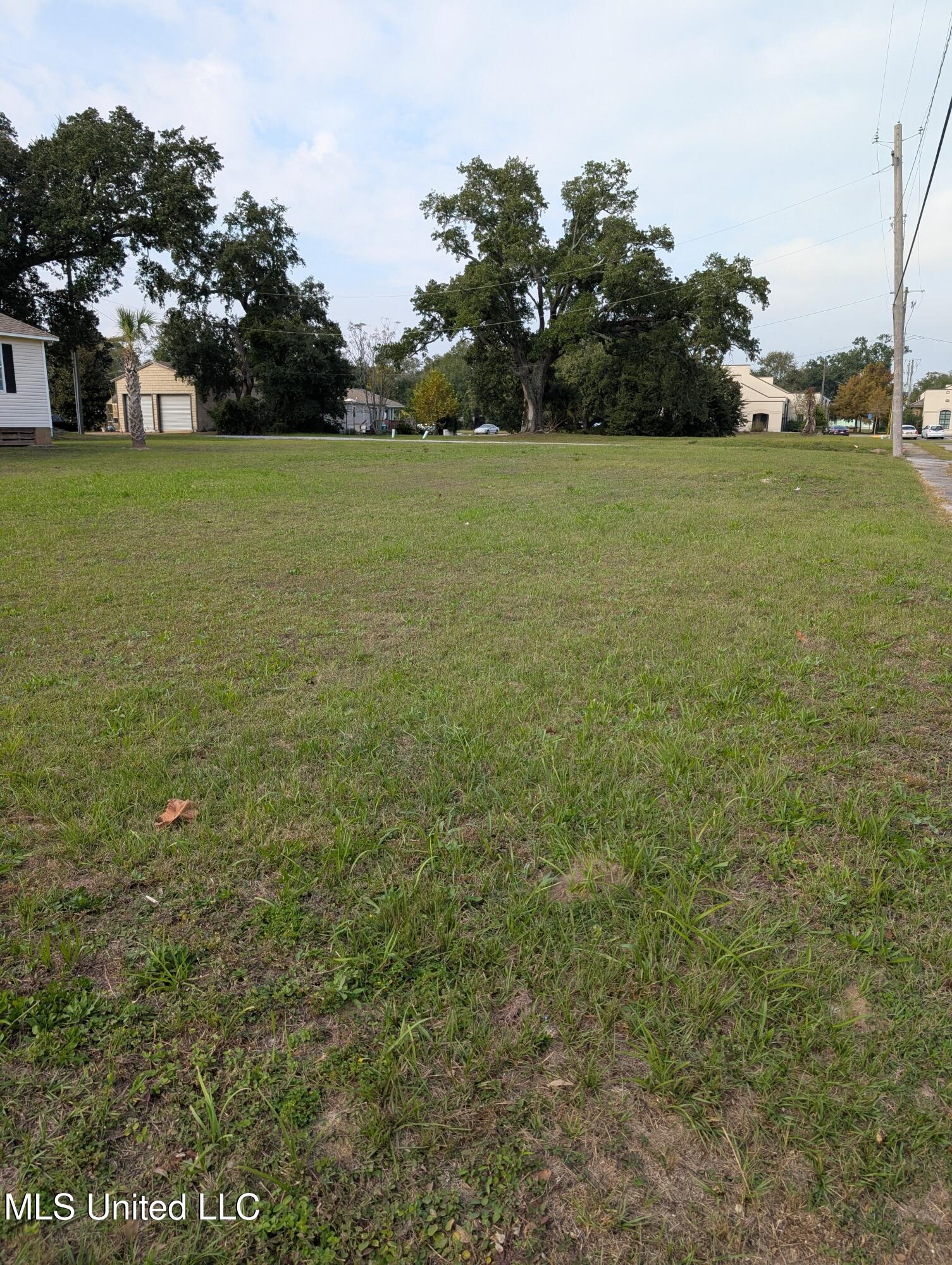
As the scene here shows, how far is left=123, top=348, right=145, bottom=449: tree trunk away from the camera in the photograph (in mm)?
29672

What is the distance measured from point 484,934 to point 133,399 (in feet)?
107

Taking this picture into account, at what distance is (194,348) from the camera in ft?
151

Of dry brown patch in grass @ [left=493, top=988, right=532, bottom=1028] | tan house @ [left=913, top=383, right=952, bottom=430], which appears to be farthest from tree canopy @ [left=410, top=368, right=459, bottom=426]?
dry brown patch in grass @ [left=493, top=988, right=532, bottom=1028]

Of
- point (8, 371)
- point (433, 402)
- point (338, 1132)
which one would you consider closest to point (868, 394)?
point (433, 402)

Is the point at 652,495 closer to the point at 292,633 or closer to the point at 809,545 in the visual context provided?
the point at 809,545

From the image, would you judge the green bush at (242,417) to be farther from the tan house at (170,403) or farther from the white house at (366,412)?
the white house at (366,412)

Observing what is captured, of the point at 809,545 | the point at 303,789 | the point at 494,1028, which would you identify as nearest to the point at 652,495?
the point at 809,545

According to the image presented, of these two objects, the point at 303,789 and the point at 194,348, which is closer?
the point at 303,789

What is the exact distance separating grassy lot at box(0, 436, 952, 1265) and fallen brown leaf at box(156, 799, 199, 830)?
34 millimetres

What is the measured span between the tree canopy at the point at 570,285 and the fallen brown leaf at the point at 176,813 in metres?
38.3

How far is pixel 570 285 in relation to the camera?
40750 millimetres

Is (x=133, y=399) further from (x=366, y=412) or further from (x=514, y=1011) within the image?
(x=366, y=412)

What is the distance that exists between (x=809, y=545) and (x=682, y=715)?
16.6ft

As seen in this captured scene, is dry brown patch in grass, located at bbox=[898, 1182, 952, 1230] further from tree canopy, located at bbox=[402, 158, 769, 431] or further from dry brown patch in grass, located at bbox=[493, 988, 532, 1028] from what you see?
tree canopy, located at bbox=[402, 158, 769, 431]
